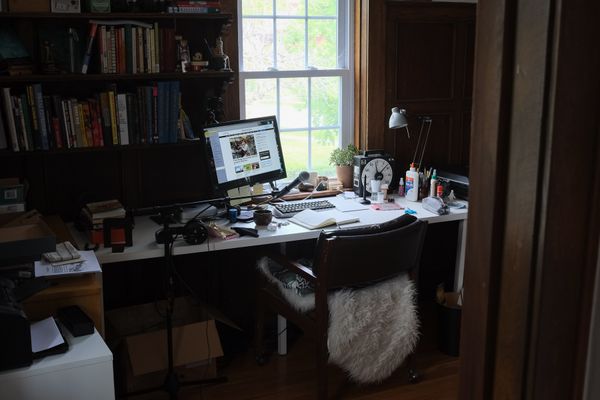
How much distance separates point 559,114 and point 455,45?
3383mm

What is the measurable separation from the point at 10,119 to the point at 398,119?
6.29 feet

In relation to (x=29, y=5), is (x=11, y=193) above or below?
below

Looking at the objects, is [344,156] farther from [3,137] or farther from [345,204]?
[3,137]

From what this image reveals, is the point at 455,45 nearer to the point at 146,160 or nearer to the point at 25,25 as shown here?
the point at 146,160

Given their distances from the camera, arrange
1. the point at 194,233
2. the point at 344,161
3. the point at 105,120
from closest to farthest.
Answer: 1. the point at 194,233
2. the point at 105,120
3. the point at 344,161

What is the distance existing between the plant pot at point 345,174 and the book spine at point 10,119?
5.68 ft

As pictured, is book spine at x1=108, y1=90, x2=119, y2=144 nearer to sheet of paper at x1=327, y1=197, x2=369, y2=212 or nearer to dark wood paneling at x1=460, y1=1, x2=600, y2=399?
sheet of paper at x1=327, y1=197, x2=369, y2=212

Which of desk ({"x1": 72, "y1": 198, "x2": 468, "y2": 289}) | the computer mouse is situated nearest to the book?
desk ({"x1": 72, "y1": 198, "x2": 468, "y2": 289})

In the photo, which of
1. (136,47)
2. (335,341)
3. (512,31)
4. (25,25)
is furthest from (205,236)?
(512,31)

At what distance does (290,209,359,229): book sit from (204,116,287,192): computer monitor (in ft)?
1.03

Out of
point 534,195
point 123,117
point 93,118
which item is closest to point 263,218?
point 123,117

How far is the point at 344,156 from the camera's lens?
384 centimetres

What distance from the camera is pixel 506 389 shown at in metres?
0.82

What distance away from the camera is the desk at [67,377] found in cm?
192
